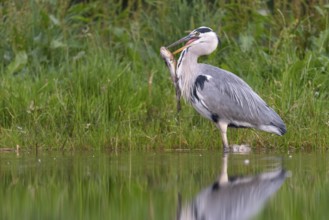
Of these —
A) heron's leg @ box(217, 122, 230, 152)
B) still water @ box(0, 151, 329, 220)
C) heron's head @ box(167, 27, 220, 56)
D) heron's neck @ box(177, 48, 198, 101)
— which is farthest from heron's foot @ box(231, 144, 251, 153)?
heron's head @ box(167, 27, 220, 56)

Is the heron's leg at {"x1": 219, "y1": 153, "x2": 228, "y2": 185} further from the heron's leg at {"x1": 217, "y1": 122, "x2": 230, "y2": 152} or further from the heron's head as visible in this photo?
the heron's head

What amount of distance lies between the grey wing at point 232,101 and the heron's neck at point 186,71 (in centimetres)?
20

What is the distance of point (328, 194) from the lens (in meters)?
7.29

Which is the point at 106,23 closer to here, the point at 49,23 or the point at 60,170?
the point at 49,23

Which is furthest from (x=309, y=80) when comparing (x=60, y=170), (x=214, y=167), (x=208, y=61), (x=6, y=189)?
(x=6, y=189)

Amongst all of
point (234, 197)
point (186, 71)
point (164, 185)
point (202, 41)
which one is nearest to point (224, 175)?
point (164, 185)

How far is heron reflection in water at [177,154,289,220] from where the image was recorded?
6.42m

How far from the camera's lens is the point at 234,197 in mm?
7078

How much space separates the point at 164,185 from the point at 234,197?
0.82 m

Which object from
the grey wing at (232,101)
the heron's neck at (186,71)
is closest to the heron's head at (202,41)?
the heron's neck at (186,71)

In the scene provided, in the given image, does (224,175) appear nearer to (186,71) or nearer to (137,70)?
(186,71)

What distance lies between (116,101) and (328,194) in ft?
12.3

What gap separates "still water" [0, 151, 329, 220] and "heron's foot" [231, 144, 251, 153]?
188mm

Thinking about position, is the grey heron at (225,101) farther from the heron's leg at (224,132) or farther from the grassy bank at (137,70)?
the grassy bank at (137,70)
